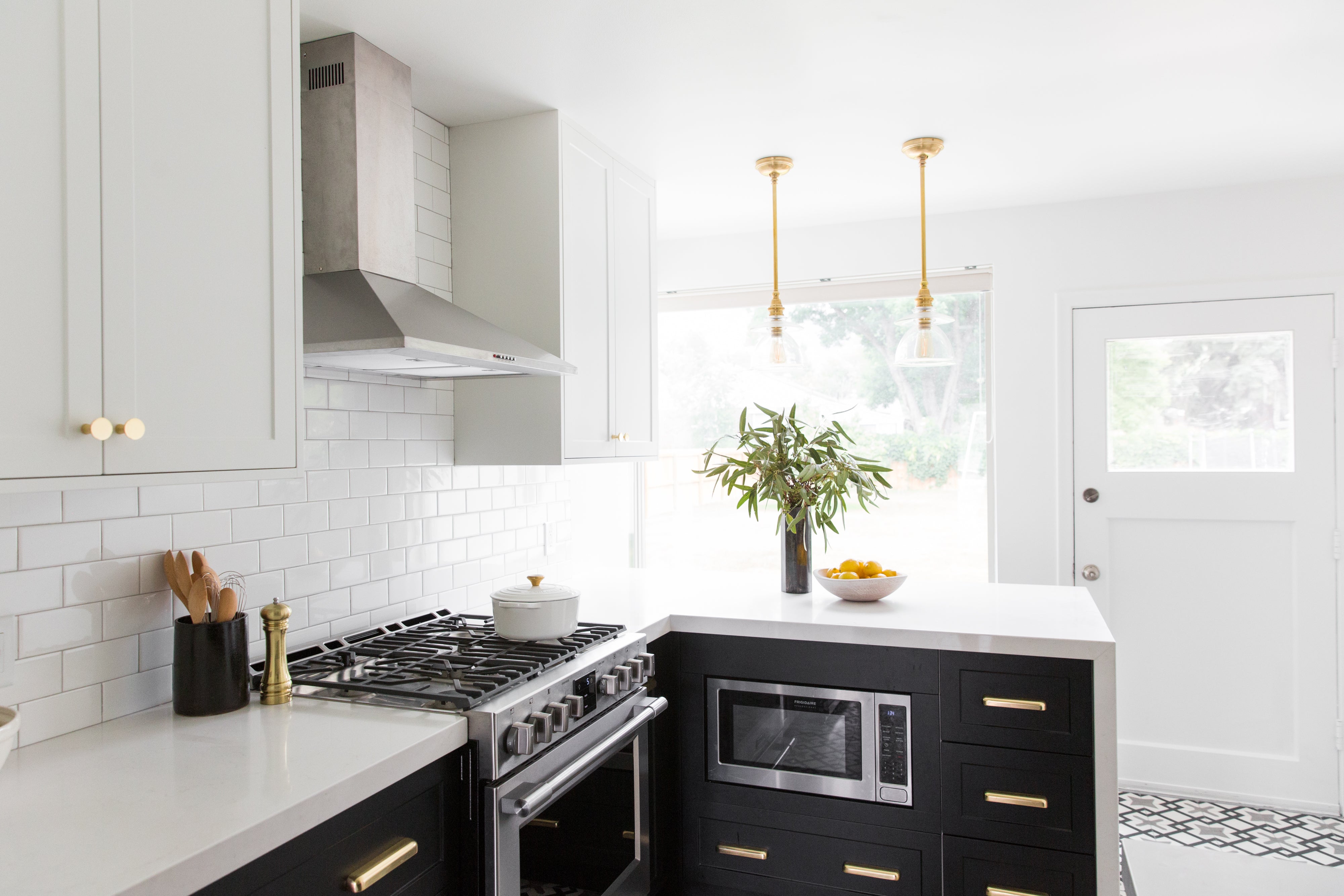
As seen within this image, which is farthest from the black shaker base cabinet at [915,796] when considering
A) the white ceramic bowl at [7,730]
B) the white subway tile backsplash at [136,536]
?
the white ceramic bowl at [7,730]

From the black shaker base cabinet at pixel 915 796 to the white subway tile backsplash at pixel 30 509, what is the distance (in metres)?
1.49

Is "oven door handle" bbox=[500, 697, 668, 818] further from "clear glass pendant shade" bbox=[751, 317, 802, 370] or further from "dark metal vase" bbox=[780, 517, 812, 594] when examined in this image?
"clear glass pendant shade" bbox=[751, 317, 802, 370]

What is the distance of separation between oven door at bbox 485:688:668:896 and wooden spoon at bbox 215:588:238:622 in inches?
23.3

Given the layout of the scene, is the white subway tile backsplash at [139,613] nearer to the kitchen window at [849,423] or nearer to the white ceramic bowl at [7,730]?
the white ceramic bowl at [7,730]

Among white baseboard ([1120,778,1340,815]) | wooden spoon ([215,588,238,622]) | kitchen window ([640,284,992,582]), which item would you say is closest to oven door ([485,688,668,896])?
wooden spoon ([215,588,238,622])

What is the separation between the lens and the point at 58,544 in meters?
1.54

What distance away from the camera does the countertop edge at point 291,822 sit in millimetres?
1033

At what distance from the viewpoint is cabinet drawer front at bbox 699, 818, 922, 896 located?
7.64ft

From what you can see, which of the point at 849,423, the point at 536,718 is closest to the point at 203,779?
the point at 536,718

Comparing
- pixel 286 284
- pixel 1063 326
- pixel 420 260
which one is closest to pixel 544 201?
pixel 420 260

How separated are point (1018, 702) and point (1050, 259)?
7.01 ft

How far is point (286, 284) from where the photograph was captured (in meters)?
1.56

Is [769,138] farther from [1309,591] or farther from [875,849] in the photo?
[1309,591]

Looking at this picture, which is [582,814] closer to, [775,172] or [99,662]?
[99,662]
